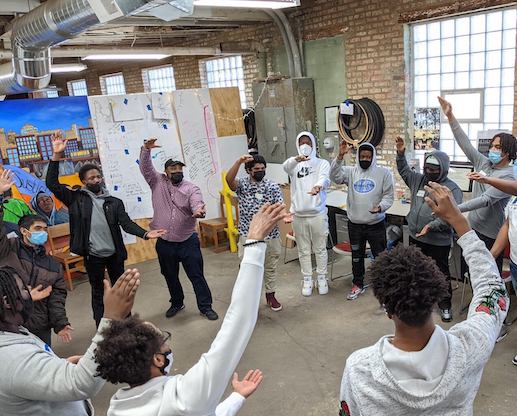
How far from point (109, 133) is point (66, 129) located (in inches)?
20.4

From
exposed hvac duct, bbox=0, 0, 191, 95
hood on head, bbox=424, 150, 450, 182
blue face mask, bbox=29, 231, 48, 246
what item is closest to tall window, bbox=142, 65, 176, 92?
exposed hvac duct, bbox=0, 0, 191, 95

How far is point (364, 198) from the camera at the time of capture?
4406 millimetres

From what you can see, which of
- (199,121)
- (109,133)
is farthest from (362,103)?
(109,133)

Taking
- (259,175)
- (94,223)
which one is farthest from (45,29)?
(259,175)

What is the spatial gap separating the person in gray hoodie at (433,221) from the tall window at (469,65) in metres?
1.80

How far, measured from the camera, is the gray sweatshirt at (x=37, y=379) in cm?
141

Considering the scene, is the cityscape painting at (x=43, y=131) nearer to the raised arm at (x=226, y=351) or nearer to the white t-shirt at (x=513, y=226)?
the white t-shirt at (x=513, y=226)

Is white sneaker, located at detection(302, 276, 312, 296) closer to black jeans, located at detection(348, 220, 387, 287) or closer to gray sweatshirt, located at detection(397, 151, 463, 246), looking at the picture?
black jeans, located at detection(348, 220, 387, 287)

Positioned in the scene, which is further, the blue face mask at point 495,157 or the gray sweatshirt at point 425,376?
the blue face mask at point 495,157

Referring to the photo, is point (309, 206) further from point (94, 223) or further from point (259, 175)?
point (94, 223)

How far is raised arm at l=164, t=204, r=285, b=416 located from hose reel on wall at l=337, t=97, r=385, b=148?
5.01 meters

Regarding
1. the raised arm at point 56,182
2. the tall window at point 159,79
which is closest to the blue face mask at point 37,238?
the raised arm at point 56,182

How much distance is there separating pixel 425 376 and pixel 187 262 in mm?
3271

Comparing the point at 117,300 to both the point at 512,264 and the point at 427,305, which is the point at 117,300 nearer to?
the point at 427,305
